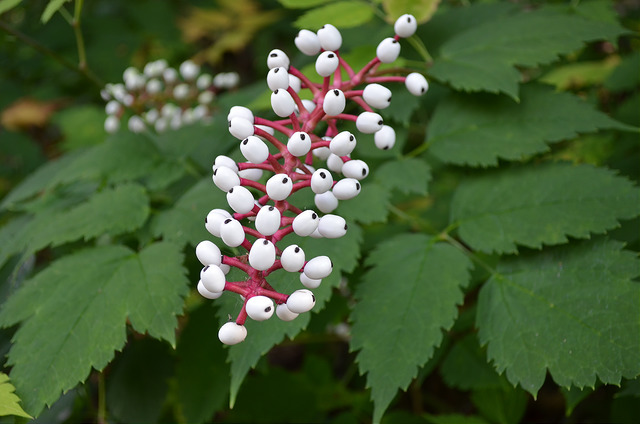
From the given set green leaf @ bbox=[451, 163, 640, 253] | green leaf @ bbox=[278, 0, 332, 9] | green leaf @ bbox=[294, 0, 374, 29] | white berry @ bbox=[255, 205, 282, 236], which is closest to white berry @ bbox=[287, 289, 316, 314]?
white berry @ bbox=[255, 205, 282, 236]

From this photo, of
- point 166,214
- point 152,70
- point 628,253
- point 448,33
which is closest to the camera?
point 628,253

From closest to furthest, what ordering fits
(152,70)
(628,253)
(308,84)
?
(308,84)
(628,253)
(152,70)

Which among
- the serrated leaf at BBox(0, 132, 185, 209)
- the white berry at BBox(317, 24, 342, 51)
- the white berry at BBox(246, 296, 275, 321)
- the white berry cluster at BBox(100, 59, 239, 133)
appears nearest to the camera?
the white berry at BBox(246, 296, 275, 321)

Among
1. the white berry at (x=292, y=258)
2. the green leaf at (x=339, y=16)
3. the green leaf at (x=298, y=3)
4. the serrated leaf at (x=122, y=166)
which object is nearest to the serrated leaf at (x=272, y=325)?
the white berry at (x=292, y=258)

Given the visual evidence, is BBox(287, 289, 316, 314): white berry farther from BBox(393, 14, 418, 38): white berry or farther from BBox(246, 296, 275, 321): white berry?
BBox(393, 14, 418, 38): white berry

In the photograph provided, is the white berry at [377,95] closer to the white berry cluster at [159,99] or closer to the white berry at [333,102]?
the white berry at [333,102]

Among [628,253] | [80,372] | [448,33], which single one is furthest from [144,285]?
[448,33]

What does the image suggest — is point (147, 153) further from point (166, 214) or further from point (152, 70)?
point (152, 70)
